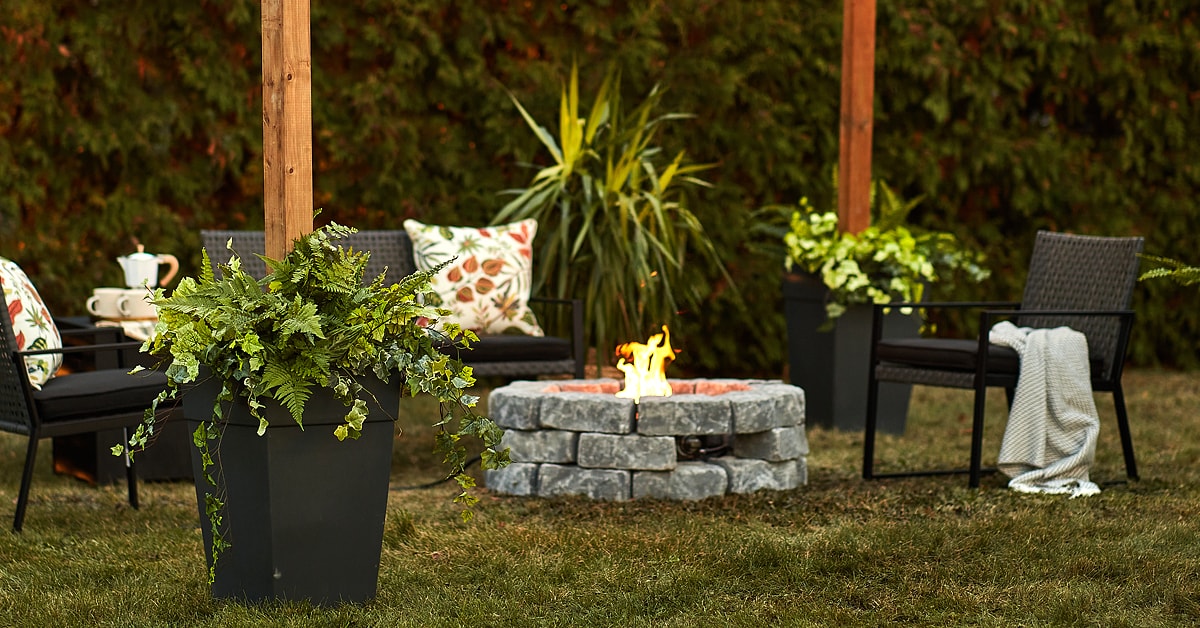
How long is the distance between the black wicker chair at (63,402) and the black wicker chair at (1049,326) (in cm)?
206

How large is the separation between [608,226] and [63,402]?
2281mm

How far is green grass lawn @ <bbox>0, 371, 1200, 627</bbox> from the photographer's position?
8.21ft

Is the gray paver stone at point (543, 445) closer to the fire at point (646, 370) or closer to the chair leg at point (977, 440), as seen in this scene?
the fire at point (646, 370)

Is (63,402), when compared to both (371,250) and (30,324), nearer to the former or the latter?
(30,324)

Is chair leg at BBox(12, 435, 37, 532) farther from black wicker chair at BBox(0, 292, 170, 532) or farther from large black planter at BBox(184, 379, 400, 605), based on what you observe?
large black planter at BBox(184, 379, 400, 605)

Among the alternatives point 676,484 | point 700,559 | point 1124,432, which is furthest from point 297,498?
point 1124,432

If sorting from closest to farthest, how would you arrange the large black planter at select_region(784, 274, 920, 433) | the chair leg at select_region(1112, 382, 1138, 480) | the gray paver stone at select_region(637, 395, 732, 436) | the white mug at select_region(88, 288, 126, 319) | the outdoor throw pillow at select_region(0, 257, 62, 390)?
the outdoor throw pillow at select_region(0, 257, 62, 390)
the gray paver stone at select_region(637, 395, 732, 436)
the chair leg at select_region(1112, 382, 1138, 480)
the white mug at select_region(88, 288, 126, 319)
the large black planter at select_region(784, 274, 920, 433)

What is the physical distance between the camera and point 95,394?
3340 mm

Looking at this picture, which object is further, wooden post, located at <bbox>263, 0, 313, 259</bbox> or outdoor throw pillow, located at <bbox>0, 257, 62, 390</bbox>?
outdoor throw pillow, located at <bbox>0, 257, 62, 390</bbox>

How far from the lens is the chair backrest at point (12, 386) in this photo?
10.5 ft

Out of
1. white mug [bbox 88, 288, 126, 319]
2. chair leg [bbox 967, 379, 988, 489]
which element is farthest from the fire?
white mug [bbox 88, 288, 126, 319]

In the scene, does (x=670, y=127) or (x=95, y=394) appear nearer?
(x=95, y=394)

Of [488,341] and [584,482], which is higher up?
[488,341]

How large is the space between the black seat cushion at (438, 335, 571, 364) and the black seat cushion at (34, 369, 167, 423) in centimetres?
96
